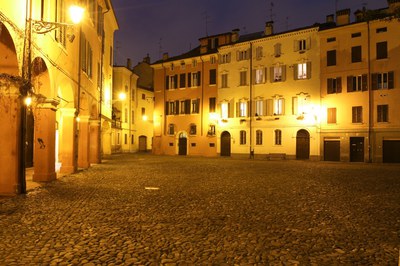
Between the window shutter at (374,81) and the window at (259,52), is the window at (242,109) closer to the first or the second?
the window at (259,52)

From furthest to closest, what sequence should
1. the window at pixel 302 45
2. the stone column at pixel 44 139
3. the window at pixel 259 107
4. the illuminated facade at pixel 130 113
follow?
the illuminated facade at pixel 130 113 → the window at pixel 259 107 → the window at pixel 302 45 → the stone column at pixel 44 139

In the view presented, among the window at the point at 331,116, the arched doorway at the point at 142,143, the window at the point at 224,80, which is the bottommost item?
the arched doorway at the point at 142,143

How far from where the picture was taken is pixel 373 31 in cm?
3272

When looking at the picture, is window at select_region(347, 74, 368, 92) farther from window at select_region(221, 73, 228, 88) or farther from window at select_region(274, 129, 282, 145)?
window at select_region(221, 73, 228, 88)

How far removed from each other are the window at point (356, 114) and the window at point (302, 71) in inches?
214

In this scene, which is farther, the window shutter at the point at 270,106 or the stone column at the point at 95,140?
the window shutter at the point at 270,106

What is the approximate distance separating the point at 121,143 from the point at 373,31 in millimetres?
33457

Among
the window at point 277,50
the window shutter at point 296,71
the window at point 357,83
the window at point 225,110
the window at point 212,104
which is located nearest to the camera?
the window at point 357,83

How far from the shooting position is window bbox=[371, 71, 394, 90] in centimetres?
3186

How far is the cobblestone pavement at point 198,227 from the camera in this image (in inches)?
206

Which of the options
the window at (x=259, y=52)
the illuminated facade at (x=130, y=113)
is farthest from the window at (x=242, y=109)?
the illuminated facade at (x=130, y=113)

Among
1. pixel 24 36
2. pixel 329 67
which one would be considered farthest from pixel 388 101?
pixel 24 36

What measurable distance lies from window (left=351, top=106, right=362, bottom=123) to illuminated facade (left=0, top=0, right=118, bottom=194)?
75.4 ft

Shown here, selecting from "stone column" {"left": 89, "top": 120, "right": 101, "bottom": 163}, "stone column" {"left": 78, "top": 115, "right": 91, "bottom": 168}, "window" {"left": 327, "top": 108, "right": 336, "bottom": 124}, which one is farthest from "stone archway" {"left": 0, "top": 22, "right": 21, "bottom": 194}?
"window" {"left": 327, "top": 108, "right": 336, "bottom": 124}
